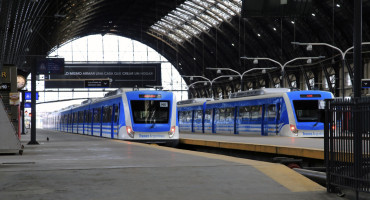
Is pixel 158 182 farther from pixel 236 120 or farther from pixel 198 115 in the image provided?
pixel 198 115

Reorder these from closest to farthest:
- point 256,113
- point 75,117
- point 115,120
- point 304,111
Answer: point 115,120 < point 304,111 < point 256,113 < point 75,117

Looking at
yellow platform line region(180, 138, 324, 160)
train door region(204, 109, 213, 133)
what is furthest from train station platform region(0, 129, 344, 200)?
train door region(204, 109, 213, 133)

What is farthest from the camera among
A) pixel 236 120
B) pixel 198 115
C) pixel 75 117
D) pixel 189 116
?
pixel 75 117

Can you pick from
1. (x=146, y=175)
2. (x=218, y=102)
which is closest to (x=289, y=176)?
(x=146, y=175)

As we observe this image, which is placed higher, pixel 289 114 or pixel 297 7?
pixel 297 7

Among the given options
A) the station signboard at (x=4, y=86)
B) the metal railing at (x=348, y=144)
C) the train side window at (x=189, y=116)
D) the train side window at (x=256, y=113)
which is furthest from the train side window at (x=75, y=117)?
the metal railing at (x=348, y=144)

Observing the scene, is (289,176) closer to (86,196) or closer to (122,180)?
(122,180)

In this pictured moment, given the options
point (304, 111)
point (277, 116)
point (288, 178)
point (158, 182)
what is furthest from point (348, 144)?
point (277, 116)

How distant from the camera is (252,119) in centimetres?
3250

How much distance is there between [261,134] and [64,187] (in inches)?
911

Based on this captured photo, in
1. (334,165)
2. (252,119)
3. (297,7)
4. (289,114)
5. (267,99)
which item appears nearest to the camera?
(334,165)

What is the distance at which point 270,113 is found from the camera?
30.2 meters

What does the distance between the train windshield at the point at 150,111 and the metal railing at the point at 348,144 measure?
59.0 feet

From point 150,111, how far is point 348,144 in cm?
1899
